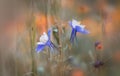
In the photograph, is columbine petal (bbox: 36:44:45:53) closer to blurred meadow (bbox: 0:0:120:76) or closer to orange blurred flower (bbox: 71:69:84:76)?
blurred meadow (bbox: 0:0:120:76)

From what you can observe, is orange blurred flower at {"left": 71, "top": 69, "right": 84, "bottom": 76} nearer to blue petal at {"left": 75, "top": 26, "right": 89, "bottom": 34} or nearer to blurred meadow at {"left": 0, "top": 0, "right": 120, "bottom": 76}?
blurred meadow at {"left": 0, "top": 0, "right": 120, "bottom": 76}

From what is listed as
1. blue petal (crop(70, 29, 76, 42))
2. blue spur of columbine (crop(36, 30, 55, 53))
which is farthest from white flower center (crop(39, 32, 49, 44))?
blue petal (crop(70, 29, 76, 42))

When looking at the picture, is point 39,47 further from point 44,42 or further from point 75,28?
point 75,28

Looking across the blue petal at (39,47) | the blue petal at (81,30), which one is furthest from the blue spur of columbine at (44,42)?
the blue petal at (81,30)

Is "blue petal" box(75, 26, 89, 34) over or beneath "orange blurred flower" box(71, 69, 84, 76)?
over

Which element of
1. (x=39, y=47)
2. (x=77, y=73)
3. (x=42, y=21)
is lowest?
(x=77, y=73)

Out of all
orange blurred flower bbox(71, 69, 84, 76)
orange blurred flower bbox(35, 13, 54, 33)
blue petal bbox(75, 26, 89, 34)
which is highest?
orange blurred flower bbox(35, 13, 54, 33)

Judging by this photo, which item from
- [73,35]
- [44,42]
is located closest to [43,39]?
[44,42]

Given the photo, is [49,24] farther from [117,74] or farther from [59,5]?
[117,74]

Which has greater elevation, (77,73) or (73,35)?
(73,35)
